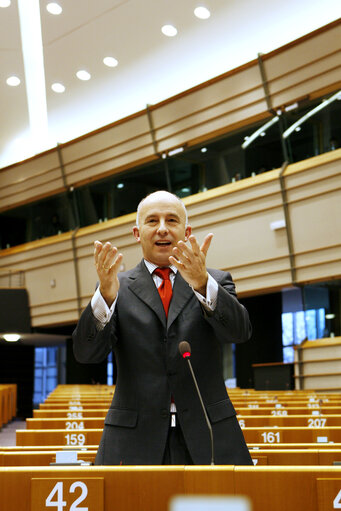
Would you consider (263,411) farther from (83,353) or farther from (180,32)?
(180,32)

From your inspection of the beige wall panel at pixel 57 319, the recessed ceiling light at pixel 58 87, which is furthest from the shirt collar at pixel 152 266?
the beige wall panel at pixel 57 319

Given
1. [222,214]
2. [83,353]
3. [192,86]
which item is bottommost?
[83,353]

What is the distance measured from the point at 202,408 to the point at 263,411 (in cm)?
353

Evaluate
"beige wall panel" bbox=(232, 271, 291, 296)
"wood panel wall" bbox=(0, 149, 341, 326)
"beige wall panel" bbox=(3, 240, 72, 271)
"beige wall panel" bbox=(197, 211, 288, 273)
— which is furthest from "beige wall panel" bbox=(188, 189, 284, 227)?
"beige wall panel" bbox=(3, 240, 72, 271)

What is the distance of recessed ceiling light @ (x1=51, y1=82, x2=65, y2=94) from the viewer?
13152mm

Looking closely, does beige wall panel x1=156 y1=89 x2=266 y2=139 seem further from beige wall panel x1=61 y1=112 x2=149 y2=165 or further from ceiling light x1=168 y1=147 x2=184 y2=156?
beige wall panel x1=61 y1=112 x2=149 y2=165

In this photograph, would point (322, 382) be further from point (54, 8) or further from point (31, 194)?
point (31, 194)

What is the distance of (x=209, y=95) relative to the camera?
40.1 feet

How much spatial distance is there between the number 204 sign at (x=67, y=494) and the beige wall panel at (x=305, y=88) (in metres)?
10.2

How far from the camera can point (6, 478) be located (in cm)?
150

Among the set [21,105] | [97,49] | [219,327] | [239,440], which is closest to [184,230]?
[219,327]

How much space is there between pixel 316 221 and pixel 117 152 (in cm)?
521

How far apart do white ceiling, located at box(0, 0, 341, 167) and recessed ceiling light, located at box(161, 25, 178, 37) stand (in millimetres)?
95

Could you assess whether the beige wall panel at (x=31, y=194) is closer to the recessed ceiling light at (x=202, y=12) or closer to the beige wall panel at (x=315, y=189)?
the recessed ceiling light at (x=202, y=12)
